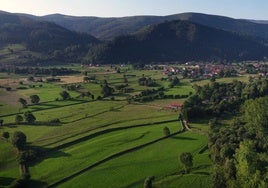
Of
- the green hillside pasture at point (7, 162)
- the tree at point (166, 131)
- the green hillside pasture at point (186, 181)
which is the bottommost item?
the green hillside pasture at point (186, 181)

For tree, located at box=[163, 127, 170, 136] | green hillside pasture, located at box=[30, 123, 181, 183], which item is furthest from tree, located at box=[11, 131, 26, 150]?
tree, located at box=[163, 127, 170, 136]

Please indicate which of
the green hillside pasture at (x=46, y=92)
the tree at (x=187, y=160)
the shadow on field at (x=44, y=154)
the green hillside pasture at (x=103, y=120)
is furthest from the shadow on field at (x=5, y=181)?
the green hillside pasture at (x=46, y=92)

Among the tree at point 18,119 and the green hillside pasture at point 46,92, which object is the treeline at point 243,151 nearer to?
the tree at point 18,119

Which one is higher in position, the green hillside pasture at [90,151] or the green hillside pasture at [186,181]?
the green hillside pasture at [90,151]

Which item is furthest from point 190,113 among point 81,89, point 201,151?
point 81,89

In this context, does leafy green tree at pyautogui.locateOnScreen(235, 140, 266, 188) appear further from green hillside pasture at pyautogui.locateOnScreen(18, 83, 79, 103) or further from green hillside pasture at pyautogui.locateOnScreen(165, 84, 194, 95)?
green hillside pasture at pyautogui.locateOnScreen(18, 83, 79, 103)

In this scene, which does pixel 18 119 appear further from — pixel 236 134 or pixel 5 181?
pixel 236 134
